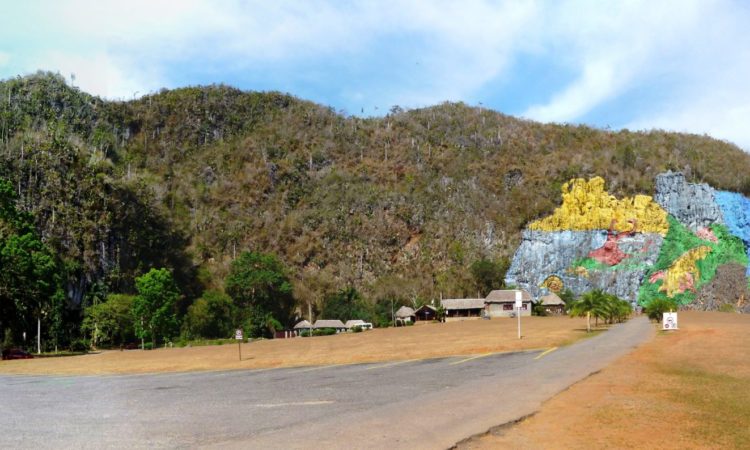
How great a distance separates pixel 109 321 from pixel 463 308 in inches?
2074

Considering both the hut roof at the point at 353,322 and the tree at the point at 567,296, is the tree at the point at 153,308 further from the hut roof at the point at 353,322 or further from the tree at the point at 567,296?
the tree at the point at 567,296

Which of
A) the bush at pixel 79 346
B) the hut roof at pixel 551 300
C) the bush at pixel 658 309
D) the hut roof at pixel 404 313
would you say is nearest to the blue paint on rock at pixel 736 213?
the hut roof at pixel 551 300

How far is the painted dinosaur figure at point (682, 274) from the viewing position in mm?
98875

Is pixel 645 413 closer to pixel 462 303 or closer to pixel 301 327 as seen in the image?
pixel 301 327

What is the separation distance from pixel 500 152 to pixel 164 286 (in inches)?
3281

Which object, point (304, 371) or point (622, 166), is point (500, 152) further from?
point (304, 371)

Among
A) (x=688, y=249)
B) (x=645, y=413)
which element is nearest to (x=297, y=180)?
(x=688, y=249)

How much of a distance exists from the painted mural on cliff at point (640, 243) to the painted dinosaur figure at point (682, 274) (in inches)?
5.7

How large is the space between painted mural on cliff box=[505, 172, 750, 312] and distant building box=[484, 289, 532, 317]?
32.3ft

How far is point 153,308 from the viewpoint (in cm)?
7012

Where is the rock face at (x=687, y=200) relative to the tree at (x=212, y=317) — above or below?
above

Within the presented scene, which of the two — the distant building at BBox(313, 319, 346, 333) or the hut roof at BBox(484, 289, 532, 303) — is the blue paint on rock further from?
the distant building at BBox(313, 319, 346, 333)

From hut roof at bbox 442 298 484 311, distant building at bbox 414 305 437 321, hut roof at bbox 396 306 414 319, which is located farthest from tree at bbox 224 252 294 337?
hut roof at bbox 442 298 484 311

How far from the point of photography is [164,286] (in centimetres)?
7156
